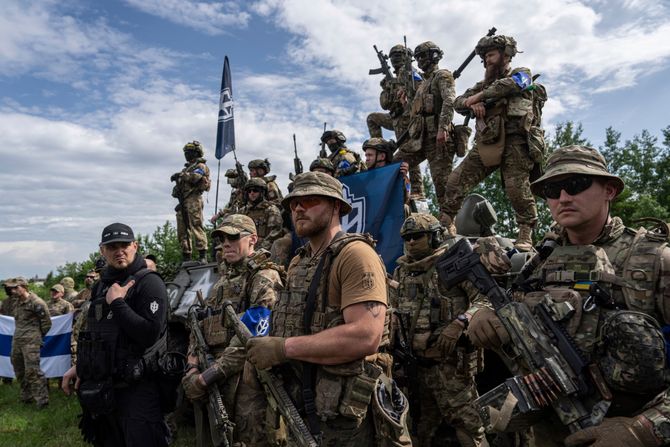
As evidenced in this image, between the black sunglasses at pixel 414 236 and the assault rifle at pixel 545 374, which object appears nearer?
the assault rifle at pixel 545 374

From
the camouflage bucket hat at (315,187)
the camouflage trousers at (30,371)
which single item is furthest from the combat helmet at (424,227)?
the camouflage trousers at (30,371)

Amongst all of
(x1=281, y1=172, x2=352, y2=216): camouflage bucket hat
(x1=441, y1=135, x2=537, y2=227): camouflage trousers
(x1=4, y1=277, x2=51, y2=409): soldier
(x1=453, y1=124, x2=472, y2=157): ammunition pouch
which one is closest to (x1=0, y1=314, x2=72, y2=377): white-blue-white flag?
(x1=4, y1=277, x2=51, y2=409): soldier

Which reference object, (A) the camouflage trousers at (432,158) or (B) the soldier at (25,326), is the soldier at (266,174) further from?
(B) the soldier at (25,326)

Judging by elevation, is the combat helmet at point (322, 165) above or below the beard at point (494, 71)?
below

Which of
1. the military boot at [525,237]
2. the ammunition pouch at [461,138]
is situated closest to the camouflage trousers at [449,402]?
the military boot at [525,237]

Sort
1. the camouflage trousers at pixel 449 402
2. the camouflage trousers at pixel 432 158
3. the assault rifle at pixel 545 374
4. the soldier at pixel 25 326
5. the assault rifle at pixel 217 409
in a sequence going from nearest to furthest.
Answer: the assault rifle at pixel 545 374
the assault rifle at pixel 217 409
the camouflage trousers at pixel 449 402
the camouflage trousers at pixel 432 158
the soldier at pixel 25 326

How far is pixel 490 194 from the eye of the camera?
96.9 ft

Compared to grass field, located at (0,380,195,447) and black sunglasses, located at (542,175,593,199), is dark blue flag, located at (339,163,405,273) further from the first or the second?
black sunglasses, located at (542,175,593,199)

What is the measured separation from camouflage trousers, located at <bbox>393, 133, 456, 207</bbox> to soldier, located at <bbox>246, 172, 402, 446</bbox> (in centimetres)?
431

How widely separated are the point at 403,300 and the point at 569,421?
2715 mm

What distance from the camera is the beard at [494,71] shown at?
6.07m

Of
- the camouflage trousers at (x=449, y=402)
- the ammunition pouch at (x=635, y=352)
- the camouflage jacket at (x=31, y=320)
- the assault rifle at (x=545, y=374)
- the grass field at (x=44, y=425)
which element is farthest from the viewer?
the camouflage jacket at (x=31, y=320)

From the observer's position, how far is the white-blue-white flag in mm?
10297

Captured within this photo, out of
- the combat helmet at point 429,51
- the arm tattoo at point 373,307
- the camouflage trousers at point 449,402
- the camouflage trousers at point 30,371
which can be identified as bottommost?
the camouflage trousers at point 30,371
